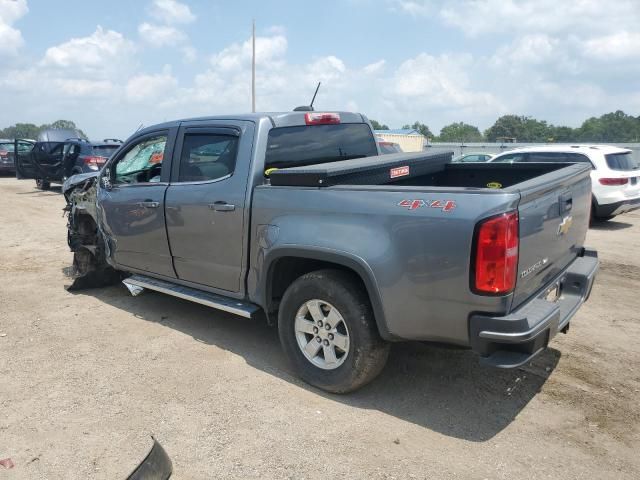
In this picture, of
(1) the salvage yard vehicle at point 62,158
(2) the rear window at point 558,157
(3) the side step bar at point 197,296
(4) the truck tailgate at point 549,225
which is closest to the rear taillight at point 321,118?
(3) the side step bar at point 197,296

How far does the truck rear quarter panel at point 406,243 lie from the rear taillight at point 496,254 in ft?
0.15

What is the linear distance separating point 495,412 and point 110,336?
3359 mm

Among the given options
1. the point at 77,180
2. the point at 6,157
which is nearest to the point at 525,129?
the point at 6,157

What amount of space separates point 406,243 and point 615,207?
8.41 meters

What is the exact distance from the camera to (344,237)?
335 centimetres

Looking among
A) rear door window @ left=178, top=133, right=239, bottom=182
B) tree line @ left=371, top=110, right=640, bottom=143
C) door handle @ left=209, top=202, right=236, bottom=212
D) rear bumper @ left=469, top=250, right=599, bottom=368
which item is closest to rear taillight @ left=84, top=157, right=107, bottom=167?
rear door window @ left=178, top=133, right=239, bottom=182

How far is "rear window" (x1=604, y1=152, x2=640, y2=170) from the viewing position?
994cm

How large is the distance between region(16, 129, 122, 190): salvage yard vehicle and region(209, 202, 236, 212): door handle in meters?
11.8

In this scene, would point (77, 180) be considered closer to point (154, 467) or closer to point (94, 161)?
point (154, 467)

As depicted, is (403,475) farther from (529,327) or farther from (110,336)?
(110,336)

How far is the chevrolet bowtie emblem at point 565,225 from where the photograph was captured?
3.46 meters

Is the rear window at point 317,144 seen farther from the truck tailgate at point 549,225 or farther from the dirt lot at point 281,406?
the truck tailgate at point 549,225

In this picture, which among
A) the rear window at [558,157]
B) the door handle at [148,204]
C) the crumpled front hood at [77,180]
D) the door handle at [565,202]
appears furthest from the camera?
the rear window at [558,157]

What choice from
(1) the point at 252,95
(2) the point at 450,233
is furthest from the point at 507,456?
(1) the point at 252,95
